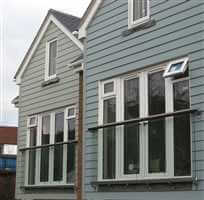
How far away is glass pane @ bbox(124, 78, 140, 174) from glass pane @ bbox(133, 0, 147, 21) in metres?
1.37

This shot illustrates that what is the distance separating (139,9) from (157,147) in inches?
120

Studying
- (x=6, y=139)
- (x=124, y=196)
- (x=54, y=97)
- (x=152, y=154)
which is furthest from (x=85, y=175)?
(x=6, y=139)

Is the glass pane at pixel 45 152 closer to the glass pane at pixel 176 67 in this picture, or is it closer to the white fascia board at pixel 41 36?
the white fascia board at pixel 41 36

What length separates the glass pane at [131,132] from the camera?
10297 millimetres

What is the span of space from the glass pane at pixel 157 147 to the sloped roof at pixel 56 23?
4.92 m

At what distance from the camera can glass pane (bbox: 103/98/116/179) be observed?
10.9 m

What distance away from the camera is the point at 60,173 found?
13.8 m

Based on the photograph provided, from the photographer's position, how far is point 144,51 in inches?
411

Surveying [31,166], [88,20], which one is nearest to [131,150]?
[88,20]

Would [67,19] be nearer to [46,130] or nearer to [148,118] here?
[46,130]

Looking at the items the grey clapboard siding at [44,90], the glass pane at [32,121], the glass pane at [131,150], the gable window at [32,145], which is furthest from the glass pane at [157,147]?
the glass pane at [32,121]

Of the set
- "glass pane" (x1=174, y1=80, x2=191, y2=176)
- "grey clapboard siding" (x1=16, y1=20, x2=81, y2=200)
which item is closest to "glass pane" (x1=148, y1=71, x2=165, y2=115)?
"glass pane" (x1=174, y1=80, x2=191, y2=176)

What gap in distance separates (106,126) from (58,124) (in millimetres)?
3454

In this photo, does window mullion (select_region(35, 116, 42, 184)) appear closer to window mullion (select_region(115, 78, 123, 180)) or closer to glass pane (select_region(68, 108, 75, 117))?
glass pane (select_region(68, 108, 75, 117))
